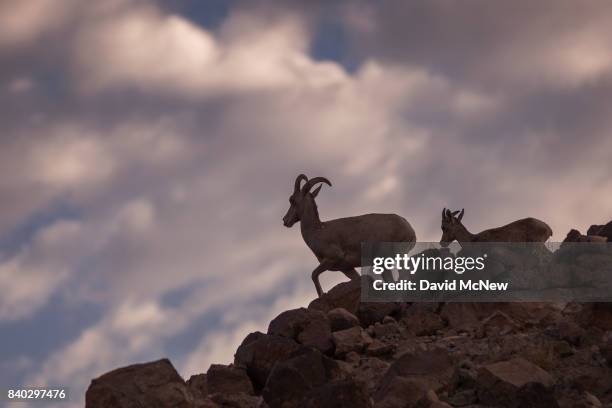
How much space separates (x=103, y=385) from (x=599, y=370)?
7.72 meters

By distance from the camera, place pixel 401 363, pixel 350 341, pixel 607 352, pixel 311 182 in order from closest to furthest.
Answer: pixel 401 363, pixel 607 352, pixel 350 341, pixel 311 182

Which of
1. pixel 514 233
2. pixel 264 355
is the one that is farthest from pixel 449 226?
pixel 264 355

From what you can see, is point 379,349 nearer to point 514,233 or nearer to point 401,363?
point 401,363

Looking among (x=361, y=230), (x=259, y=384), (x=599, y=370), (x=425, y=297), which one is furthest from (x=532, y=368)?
(x=361, y=230)

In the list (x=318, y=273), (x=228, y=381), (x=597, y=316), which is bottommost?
(x=228, y=381)

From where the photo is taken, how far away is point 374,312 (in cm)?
2300

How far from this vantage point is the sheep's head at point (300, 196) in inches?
1143

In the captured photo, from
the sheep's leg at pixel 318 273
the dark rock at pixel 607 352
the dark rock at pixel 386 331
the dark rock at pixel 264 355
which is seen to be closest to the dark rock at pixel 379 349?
the dark rock at pixel 386 331

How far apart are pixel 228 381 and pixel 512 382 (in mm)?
5528

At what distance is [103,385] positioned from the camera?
16312 mm

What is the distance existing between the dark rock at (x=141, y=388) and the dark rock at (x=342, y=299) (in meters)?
7.41

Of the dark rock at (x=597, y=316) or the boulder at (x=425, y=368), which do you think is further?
the dark rock at (x=597, y=316)

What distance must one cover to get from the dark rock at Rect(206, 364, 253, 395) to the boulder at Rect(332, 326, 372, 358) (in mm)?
1801

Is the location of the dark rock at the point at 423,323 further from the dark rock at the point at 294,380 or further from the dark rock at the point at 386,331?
the dark rock at the point at 294,380
